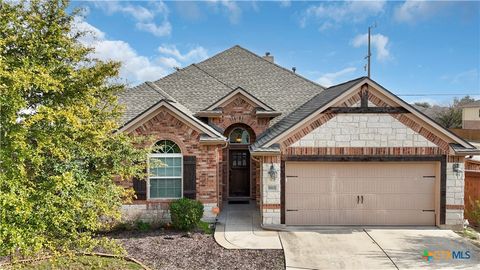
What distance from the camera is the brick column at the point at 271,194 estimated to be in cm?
1033

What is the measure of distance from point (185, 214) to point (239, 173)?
4.82m

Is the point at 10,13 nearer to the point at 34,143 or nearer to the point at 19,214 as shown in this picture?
the point at 34,143

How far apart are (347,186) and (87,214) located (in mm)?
7794

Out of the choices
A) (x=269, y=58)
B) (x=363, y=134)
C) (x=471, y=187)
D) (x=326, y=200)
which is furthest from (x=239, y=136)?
(x=471, y=187)

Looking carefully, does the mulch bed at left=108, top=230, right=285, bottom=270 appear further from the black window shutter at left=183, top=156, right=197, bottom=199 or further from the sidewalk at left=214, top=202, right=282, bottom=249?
the black window shutter at left=183, top=156, right=197, bottom=199

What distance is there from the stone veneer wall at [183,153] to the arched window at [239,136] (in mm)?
3217

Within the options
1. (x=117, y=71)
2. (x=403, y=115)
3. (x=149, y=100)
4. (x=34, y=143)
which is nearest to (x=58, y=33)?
(x=117, y=71)

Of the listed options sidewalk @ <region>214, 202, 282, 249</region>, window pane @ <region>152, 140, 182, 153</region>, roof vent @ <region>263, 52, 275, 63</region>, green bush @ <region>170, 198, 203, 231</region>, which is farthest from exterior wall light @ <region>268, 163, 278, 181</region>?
roof vent @ <region>263, 52, 275, 63</region>

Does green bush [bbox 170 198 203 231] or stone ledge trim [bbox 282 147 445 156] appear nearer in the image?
green bush [bbox 170 198 203 231]

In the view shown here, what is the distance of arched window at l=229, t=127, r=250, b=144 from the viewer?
1427cm

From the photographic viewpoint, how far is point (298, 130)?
10359 millimetres

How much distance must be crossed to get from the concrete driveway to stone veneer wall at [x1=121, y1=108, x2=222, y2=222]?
283 centimetres

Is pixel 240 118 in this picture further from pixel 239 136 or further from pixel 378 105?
pixel 378 105

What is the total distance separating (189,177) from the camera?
10.9 m
